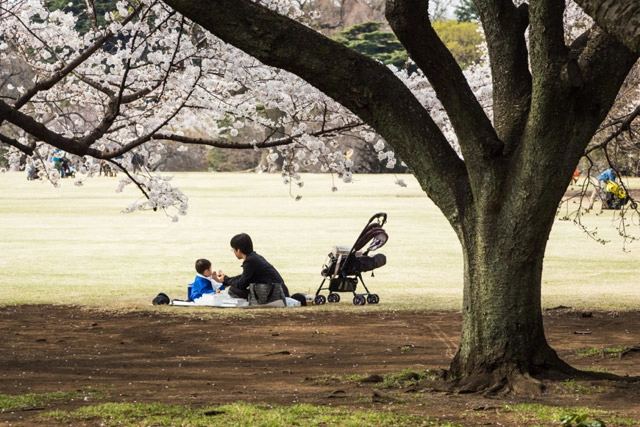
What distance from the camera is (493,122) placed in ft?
24.1

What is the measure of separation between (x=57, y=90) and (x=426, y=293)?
6.28m

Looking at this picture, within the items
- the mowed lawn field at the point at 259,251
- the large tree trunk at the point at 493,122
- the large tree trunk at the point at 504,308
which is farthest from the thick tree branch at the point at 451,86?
the mowed lawn field at the point at 259,251

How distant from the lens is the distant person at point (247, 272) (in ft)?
41.6

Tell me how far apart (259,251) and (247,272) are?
→ 8374mm

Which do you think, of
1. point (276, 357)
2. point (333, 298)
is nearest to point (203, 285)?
point (333, 298)

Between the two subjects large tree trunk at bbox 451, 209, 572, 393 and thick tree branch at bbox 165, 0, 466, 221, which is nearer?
thick tree branch at bbox 165, 0, 466, 221

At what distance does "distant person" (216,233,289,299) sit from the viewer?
41.6ft

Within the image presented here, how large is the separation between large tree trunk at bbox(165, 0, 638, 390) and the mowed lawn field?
18.5 ft

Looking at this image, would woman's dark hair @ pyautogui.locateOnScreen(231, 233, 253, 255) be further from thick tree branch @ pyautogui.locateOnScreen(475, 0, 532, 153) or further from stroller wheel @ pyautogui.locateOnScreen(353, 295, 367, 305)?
thick tree branch @ pyautogui.locateOnScreen(475, 0, 532, 153)

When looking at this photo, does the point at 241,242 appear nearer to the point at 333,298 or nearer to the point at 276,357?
the point at 333,298

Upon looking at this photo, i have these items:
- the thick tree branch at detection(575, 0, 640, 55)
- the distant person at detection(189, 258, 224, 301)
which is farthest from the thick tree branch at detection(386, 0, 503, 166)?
the distant person at detection(189, 258, 224, 301)

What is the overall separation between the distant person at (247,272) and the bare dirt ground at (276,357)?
0.44m

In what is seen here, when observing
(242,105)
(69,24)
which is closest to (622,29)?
(242,105)

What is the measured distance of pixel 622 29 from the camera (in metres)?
4.27
